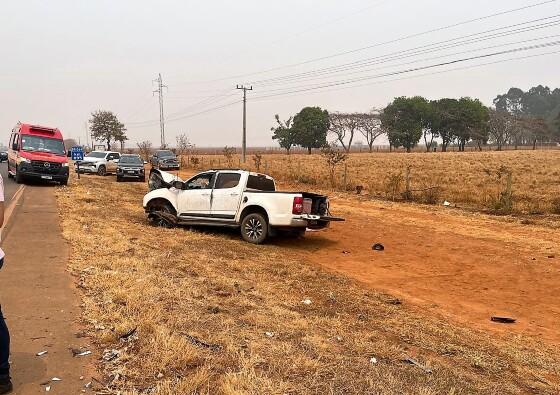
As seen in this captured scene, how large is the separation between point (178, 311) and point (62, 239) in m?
Answer: 5.10

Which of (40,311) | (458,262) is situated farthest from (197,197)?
(40,311)

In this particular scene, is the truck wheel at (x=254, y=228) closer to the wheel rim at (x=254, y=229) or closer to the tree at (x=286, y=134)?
the wheel rim at (x=254, y=229)

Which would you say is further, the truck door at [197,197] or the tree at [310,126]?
the tree at [310,126]

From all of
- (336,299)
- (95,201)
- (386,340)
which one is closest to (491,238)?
(336,299)

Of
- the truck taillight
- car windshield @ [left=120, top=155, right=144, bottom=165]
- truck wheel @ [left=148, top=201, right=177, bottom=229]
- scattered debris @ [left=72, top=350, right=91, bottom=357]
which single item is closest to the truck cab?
car windshield @ [left=120, top=155, right=144, bottom=165]

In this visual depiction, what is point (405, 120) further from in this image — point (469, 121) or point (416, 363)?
point (416, 363)

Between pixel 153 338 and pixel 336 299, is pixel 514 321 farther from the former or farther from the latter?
pixel 153 338

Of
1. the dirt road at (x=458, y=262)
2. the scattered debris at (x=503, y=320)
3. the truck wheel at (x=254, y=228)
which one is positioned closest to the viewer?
the scattered debris at (x=503, y=320)

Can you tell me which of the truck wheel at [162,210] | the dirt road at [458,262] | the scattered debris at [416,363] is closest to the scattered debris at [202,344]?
the scattered debris at [416,363]

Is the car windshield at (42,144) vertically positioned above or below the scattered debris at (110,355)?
above

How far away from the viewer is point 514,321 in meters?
6.82

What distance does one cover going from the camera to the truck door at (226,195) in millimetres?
11875

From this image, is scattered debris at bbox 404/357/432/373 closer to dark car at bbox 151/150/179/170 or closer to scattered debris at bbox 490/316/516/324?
scattered debris at bbox 490/316/516/324

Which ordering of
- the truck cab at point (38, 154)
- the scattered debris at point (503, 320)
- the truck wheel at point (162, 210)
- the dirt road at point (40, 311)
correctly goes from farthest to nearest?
1. the truck cab at point (38, 154)
2. the truck wheel at point (162, 210)
3. the scattered debris at point (503, 320)
4. the dirt road at point (40, 311)
